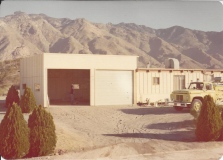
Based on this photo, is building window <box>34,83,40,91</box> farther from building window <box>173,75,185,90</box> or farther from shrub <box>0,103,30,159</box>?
shrub <box>0,103,30,159</box>

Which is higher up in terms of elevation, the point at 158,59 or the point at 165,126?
the point at 158,59

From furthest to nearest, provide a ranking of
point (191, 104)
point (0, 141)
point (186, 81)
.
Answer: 1. point (186, 81)
2. point (191, 104)
3. point (0, 141)

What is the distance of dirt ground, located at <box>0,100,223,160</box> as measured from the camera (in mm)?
12698

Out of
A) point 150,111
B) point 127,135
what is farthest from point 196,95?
point 127,135

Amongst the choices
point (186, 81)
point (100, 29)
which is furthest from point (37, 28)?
point (186, 81)

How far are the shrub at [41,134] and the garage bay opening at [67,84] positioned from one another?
16.7 metres

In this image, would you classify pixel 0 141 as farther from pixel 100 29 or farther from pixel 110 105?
pixel 100 29

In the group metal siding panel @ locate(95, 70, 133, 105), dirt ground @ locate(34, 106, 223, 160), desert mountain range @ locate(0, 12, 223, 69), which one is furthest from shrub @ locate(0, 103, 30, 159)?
desert mountain range @ locate(0, 12, 223, 69)

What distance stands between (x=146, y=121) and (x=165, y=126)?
60.6 inches

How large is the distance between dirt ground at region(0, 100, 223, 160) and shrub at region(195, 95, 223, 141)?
444 mm

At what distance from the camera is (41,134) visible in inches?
485

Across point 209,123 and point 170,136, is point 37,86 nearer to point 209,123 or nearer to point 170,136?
point 170,136

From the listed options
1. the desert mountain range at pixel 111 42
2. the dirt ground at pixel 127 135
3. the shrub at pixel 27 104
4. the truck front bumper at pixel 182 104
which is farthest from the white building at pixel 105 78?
the desert mountain range at pixel 111 42

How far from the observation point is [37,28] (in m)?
165
